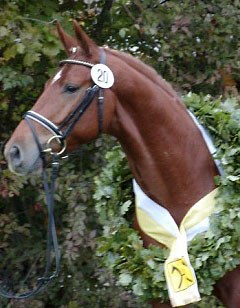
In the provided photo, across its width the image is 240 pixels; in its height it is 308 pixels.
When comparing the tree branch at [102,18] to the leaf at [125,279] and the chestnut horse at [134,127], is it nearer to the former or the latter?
the chestnut horse at [134,127]

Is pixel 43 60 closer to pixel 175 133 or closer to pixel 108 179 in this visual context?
pixel 108 179

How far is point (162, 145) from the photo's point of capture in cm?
294

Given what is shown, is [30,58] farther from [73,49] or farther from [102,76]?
[102,76]

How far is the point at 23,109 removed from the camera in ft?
14.1

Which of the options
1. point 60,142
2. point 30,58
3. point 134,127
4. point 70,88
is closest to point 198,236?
point 134,127

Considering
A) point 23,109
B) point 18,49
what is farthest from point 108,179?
point 23,109

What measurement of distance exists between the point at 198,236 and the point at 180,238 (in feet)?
0.23

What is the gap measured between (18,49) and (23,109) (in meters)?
0.70

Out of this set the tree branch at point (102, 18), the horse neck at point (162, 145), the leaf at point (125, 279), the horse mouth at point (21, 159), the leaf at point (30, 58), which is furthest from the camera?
the tree branch at point (102, 18)

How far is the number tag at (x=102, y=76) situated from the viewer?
2812 millimetres

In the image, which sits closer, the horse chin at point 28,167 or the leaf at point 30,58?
the horse chin at point 28,167

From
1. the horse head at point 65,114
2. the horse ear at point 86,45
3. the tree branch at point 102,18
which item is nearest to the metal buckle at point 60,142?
the horse head at point 65,114

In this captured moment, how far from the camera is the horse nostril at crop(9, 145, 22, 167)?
9.18 feet

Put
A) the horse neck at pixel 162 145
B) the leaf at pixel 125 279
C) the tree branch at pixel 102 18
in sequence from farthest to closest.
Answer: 1. the tree branch at pixel 102 18
2. the leaf at pixel 125 279
3. the horse neck at pixel 162 145
